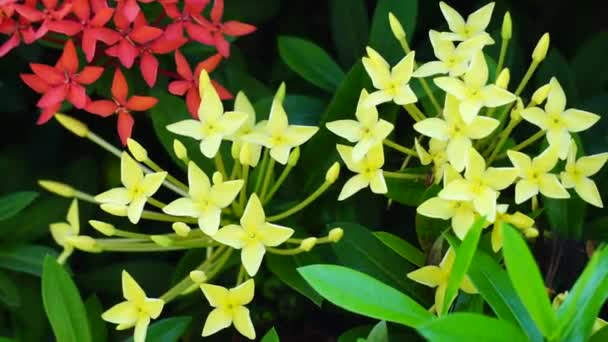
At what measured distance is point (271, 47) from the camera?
4.49ft

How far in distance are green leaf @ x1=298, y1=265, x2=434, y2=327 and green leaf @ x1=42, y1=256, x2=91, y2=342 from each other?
0.28 m

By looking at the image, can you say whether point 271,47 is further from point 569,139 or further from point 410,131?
point 569,139

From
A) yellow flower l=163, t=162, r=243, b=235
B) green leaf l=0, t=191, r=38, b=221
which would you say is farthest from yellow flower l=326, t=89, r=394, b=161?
green leaf l=0, t=191, r=38, b=221

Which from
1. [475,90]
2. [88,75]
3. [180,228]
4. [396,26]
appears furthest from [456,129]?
[88,75]

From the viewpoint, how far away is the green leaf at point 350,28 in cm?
118

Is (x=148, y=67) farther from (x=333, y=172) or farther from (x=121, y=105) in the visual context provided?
(x=333, y=172)

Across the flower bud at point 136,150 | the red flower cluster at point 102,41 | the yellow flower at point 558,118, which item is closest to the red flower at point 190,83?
the red flower cluster at point 102,41

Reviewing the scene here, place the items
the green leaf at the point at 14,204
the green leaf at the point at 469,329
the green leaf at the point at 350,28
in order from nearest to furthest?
the green leaf at the point at 469,329
the green leaf at the point at 14,204
the green leaf at the point at 350,28

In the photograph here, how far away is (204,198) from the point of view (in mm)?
876

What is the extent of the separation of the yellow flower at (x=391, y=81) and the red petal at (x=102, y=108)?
0.27 metres

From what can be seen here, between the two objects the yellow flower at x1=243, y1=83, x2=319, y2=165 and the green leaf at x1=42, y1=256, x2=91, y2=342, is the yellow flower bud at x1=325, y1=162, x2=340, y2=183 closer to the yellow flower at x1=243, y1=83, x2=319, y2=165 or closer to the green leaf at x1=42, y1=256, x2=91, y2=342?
the yellow flower at x1=243, y1=83, x2=319, y2=165

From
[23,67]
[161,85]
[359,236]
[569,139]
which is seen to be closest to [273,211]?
Answer: [359,236]

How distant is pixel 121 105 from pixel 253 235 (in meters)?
0.22

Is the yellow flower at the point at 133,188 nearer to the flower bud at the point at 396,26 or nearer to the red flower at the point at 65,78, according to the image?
the red flower at the point at 65,78
